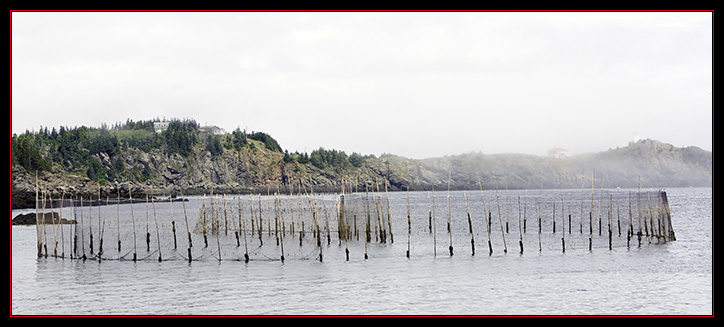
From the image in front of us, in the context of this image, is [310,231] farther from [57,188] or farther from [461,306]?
[57,188]

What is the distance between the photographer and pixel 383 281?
30.5 m

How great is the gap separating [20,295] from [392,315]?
16.1 m

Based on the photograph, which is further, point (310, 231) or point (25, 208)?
point (25, 208)

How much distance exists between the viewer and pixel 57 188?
131 m

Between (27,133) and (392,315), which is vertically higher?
(27,133)

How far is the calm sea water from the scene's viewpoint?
24.8m

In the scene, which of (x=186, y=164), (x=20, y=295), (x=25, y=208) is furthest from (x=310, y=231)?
(x=186, y=164)

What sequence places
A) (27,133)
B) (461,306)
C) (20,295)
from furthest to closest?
(27,133)
(20,295)
(461,306)

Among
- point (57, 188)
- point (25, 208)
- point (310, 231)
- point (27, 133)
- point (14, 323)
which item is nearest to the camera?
point (14, 323)

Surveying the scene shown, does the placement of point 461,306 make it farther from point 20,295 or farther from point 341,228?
point 341,228

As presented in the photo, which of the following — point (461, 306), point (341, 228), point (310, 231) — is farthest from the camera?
point (310, 231)

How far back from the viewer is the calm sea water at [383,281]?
81.4ft

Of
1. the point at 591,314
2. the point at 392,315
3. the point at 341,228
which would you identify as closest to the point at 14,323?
the point at 392,315

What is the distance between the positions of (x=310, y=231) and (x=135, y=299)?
97.0ft
